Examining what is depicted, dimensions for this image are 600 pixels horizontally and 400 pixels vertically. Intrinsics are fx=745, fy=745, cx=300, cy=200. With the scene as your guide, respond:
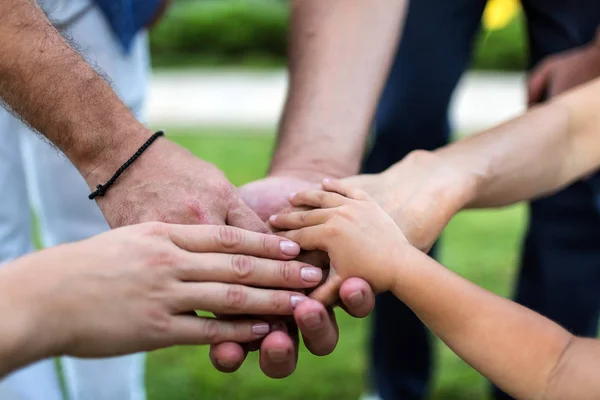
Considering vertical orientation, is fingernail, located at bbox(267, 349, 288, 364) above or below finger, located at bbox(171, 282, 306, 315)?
below

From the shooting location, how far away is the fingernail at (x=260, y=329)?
121cm

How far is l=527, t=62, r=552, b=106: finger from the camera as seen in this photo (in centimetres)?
185

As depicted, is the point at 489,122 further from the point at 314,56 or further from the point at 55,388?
the point at 55,388

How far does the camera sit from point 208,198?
132cm

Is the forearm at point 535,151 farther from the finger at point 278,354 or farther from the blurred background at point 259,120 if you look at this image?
the blurred background at point 259,120

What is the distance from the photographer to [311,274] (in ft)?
4.11

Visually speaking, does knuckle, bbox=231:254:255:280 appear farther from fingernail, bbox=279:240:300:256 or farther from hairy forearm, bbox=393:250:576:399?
hairy forearm, bbox=393:250:576:399

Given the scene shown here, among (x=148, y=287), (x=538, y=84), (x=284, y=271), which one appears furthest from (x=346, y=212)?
(x=538, y=84)

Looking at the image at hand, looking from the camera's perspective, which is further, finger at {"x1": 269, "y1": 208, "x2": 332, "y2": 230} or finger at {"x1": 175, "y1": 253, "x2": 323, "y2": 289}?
finger at {"x1": 269, "y1": 208, "x2": 332, "y2": 230}

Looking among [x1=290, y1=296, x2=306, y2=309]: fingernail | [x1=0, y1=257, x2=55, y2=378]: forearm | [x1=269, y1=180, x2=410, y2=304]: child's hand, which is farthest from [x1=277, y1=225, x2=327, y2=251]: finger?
[x1=0, y1=257, x2=55, y2=378]: forearm

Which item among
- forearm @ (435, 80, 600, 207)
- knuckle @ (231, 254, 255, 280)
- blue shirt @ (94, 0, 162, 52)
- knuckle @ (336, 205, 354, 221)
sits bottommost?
knuckle @ (231, 254, 255, 280)

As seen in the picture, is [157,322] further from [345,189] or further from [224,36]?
[224,36]

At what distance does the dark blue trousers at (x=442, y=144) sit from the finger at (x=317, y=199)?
0.61m

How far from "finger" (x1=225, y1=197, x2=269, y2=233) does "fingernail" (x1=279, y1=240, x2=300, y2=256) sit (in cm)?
9
